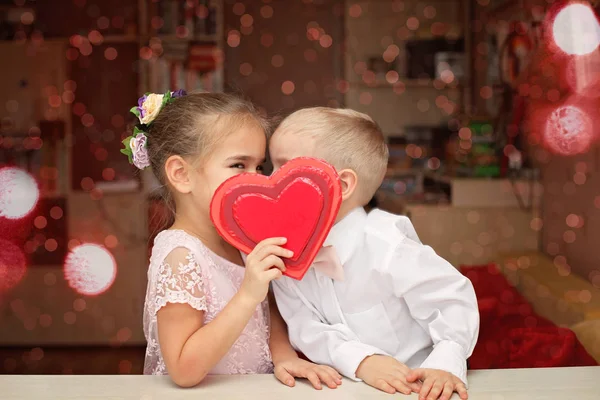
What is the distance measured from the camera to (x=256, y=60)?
3895 millimetres

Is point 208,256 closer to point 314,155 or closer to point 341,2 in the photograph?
point 314,155

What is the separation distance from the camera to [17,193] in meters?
3.28

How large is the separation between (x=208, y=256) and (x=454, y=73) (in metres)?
2.78

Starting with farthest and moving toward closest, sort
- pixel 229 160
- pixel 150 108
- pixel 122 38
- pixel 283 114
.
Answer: pixel 122 38
pixel 283 114
pixel 150 108
pixel 229 160

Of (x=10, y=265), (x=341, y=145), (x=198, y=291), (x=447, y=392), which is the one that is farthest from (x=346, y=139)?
(x=10, y=265)

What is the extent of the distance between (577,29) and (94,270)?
8.41 ft

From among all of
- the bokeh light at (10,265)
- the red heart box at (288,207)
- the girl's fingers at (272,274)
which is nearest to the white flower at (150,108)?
the red heart box at (288,207)

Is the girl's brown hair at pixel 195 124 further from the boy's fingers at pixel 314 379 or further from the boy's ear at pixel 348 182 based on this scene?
the boy's fingers at pixel 314 379

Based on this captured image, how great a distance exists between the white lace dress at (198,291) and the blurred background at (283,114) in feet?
3.51

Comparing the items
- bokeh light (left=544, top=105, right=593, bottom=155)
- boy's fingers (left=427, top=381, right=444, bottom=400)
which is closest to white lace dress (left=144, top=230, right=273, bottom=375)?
boy's fingers (left=427, top=381, right=444, bottom=400)

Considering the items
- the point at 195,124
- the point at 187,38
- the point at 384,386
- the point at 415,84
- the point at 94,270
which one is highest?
the point at 187,38

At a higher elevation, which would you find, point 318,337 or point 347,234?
point 347,234

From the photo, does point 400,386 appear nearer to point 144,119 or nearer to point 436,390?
point 436,390

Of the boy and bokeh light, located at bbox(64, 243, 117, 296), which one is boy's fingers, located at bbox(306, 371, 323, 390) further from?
bokeh light, located at bbox(64, 243, 117, 296)
